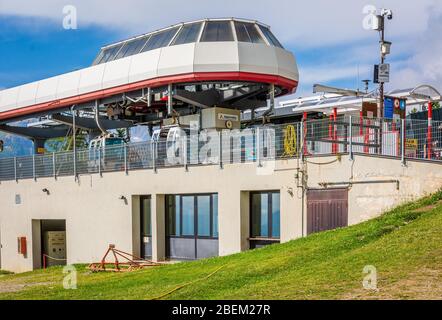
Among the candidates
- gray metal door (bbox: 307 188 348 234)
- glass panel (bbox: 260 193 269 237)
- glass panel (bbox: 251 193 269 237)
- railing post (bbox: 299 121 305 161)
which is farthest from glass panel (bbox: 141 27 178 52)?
gray metal door (bbox: 307 188 348 234)

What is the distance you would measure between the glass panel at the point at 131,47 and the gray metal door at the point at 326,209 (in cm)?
1187

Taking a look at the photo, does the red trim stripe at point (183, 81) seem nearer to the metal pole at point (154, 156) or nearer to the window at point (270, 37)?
the window at point (270, 37)

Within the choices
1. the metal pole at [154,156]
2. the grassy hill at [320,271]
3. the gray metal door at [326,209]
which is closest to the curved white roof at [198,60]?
the metal pole at [154,156]

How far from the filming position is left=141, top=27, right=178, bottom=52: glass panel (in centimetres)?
2477

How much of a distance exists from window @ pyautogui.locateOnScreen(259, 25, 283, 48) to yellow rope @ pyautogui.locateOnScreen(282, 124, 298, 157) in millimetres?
7446

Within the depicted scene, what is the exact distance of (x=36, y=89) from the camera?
31469mm

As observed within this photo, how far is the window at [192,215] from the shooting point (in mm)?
21188

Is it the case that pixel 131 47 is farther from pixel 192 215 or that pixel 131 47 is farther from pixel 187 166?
pixel 192 215

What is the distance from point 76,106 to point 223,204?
39.4 feet

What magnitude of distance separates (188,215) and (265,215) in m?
3.58
